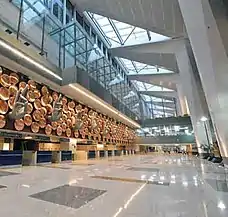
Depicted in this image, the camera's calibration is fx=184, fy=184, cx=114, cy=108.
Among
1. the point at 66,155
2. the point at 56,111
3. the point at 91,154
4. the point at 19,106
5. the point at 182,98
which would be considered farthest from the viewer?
the point at 182,98

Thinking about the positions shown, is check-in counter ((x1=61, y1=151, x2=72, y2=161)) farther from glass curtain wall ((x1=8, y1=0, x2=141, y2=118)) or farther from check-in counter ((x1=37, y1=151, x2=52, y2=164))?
glass curtain wall ((x1=8, y1=0, x2=141, y2=118))

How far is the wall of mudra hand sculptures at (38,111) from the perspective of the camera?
16.6ft

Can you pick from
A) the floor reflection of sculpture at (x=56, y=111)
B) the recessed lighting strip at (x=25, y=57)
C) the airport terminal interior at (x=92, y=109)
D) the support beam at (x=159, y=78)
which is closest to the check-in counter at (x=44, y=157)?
the airport terminal interior at (x=92, y=109)

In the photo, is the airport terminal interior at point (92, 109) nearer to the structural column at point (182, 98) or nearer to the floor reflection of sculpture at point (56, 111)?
the floor reflection of sculpture at point (56, 111)

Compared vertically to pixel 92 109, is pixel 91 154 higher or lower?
lower

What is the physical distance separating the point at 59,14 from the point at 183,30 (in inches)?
251

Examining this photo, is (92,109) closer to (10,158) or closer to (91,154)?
(91,154)

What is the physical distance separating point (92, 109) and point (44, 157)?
4635 millimetres

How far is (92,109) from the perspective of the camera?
34.0 feet

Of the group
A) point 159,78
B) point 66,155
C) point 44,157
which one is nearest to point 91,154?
point 66,155

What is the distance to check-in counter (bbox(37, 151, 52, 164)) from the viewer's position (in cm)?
593

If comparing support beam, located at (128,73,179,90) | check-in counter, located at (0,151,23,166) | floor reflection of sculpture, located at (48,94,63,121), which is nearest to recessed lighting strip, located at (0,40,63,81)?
floor reflection of sculpture, located at (48,94,63,121)

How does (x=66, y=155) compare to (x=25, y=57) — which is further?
(x=66, y=155)

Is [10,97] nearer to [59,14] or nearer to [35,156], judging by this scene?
[35,156]
